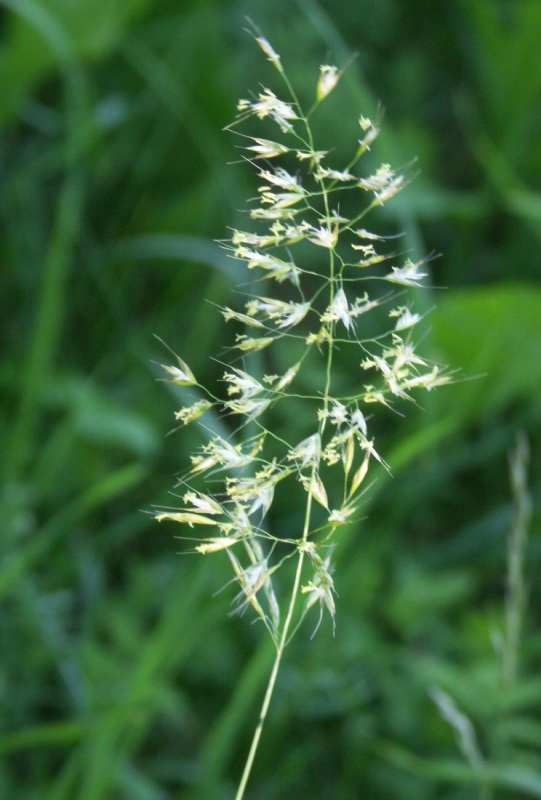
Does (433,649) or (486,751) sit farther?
(433,649)

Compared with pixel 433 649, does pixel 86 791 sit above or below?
above

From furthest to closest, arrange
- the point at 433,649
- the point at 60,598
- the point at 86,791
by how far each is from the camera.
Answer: the point at 433,649 < the point at 60,598 < the point at 86,791

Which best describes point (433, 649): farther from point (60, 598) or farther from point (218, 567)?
point (60, 598)

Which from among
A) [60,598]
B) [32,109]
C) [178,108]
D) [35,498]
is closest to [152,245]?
[178,108]

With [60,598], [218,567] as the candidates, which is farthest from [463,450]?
[60,598]

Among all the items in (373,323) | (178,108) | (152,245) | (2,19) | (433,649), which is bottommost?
(433,649)

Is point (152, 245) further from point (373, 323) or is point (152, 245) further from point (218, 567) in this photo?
point (218, 567)

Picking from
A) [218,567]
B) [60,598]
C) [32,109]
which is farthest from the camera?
[32,109]
